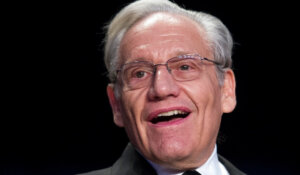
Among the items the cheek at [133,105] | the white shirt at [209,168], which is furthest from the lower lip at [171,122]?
the white shirt at [209,168]

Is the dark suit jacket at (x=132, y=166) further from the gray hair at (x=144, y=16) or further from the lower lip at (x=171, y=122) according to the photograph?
the gray hair at (x=144, y=16)

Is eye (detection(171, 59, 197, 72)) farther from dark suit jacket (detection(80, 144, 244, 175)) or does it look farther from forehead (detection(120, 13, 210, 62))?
dark suit jacket (detection(80, 144, 244, 175))

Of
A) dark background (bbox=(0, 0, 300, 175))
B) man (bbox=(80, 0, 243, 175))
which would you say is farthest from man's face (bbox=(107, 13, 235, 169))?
dark background (bbox=(0, 0, 300, 175))

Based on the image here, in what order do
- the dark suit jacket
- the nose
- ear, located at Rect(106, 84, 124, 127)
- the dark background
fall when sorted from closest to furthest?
1. the nose
2. the dark suit jacket
3. ear, located at Rect(106, 84, 124, 127)
4. the dark background

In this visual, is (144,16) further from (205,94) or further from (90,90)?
(90,90)

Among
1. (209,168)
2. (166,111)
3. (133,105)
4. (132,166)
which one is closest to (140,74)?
(133,105)

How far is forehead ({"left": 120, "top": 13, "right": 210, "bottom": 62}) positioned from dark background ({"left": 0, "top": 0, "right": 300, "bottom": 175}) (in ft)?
3.53

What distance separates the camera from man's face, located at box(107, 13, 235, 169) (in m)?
2.09

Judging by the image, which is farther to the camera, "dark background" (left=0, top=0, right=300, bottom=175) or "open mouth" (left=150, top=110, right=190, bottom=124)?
"dark background" (left=0, top=0, right=300, bottom=175)

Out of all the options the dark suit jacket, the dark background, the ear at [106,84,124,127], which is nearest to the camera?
the dark suit jacket

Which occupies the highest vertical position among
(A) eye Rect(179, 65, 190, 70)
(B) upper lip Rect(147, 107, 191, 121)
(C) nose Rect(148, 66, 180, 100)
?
(A) eye Rect(179, 65, 190, 70)

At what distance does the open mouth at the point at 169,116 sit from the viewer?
83.3 inches

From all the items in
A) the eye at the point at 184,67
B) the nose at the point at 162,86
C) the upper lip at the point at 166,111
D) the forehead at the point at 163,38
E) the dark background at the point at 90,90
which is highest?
the forehead at the point at 163,38

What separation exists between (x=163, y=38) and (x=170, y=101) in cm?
34
